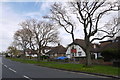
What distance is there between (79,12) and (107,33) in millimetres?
4929

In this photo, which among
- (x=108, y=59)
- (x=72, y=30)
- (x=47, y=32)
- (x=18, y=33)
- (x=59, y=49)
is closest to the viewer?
(x=72, y=30)

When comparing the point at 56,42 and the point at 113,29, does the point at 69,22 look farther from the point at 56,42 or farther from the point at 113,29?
the point at 56,42

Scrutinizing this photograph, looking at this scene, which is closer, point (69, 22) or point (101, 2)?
point (101, 2)

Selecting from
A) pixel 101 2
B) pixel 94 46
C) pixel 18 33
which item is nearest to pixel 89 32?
pixel 101 2

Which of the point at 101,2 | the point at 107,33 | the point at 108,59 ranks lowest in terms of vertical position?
the point at 108,59

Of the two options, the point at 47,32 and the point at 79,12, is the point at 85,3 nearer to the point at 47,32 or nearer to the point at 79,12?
the point at 79,12

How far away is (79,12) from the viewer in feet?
91.7

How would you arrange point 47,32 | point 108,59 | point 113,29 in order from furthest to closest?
point 47,32, point 108,59, point 113,29

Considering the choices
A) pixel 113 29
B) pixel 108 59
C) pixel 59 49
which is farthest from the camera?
pixel 59 49

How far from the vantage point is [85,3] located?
27125 mm

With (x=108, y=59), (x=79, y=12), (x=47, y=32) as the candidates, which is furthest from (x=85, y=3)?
(x=47, y=32)

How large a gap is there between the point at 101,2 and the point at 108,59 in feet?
40.6

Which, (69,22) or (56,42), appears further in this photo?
(56,42)

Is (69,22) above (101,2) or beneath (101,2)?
beneath
